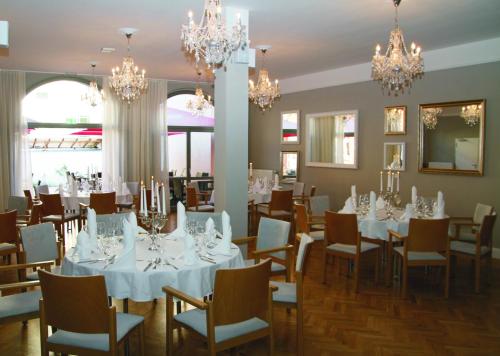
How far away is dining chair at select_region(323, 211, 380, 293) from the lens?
506cm

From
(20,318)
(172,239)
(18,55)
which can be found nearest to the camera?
(20,318)

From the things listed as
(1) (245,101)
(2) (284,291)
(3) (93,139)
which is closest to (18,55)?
(3) (93,139)

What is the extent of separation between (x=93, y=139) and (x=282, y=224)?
7809mm

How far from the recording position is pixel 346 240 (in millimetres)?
5145

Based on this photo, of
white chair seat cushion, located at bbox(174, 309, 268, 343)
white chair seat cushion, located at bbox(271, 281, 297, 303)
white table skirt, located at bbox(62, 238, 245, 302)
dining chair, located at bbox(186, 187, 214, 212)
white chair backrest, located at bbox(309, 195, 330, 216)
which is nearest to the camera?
white chair seat cushion, located at bbox(174, 309, 268, 343)

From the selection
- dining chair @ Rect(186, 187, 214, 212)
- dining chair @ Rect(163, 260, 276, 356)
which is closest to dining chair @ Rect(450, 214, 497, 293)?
dining chair @ Rect(163, 260, 276, 356)

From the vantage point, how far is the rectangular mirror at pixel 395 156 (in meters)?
7.88

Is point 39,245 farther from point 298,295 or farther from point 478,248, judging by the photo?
point 478,248

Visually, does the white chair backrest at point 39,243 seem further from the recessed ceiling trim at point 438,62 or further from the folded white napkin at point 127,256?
the recessed ceiling trim at point 438,62

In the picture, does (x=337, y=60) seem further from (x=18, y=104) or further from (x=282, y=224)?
(x=18, y=104)

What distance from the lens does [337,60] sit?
820 cm

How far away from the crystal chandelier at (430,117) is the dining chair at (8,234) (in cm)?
625

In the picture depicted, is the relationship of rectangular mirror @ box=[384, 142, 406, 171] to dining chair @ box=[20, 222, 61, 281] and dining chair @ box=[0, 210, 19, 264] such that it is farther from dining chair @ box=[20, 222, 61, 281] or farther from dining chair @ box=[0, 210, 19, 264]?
dining chair @ box=[0, 210, 19, 264]

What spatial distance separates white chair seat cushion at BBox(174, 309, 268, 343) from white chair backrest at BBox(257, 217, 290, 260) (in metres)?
1.32
